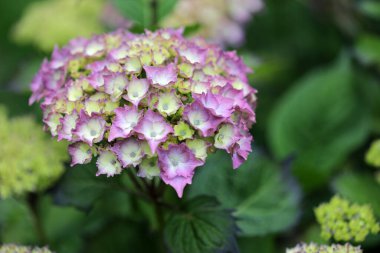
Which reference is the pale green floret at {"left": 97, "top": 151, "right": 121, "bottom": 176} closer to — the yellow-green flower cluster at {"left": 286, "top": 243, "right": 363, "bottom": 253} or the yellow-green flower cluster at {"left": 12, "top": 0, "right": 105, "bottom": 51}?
the yellow-green flower cluster at {"left": 286, "top": 243, "right": 363, "bottom": 253}

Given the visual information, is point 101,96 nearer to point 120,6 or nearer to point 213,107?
point 213,107

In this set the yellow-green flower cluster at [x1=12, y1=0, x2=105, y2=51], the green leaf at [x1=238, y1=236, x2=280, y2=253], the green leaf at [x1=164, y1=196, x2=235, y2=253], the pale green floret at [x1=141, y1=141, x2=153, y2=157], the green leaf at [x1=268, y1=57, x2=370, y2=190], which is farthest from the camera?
the yellow-green flower cluster at [x1=12, y1=0, x2=105, y2=51]

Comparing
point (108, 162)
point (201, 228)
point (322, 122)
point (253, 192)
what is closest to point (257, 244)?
point (253, 192)

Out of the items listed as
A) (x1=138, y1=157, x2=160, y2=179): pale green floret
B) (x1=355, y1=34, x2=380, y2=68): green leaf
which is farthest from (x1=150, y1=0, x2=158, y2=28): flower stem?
(x1=355, y1=34, x2=380, y2=68): green leaf

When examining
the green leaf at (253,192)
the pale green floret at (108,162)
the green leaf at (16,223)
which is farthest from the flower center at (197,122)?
the green leaf at (16,223)

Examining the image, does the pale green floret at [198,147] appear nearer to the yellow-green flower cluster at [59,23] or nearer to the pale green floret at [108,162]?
the pale green floret at [108,162]

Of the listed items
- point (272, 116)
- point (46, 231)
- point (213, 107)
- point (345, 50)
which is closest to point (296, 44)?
point (345, 50)
